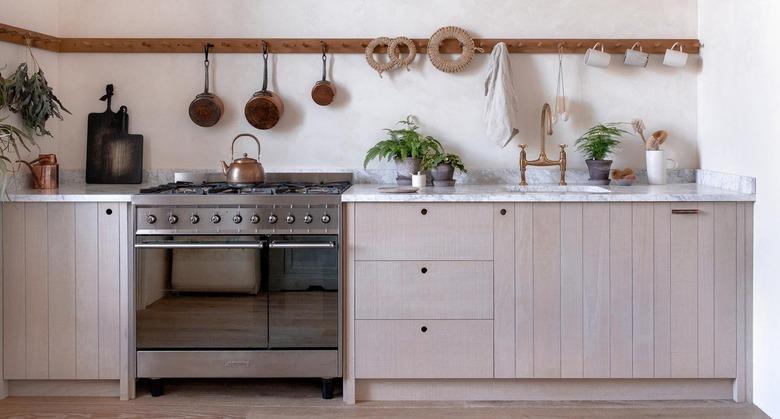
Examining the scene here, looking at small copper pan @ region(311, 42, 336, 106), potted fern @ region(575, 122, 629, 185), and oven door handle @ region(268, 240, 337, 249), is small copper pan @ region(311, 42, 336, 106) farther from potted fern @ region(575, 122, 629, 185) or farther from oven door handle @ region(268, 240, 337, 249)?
potted fern @ region(575, 122, 629, 185)

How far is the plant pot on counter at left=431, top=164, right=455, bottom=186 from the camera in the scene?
377 cm

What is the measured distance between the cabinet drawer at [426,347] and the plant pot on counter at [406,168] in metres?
0.78

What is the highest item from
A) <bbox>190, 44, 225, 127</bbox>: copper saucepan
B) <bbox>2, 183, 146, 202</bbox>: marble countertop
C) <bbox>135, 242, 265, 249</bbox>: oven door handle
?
<bbox>190, 44, 225, 127</bbox>: copper saucepan

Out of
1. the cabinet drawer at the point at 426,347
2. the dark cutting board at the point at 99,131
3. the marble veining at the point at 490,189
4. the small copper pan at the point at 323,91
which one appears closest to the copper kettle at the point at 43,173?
the marble veining at the point at 490,189

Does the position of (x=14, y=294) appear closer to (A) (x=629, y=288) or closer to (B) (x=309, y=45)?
(B) (x=309, y=45)

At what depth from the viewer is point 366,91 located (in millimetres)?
3992

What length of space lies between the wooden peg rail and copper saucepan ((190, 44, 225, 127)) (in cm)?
12

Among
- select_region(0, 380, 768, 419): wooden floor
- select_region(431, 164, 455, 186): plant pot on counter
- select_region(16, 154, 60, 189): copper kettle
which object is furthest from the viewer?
select_region(431, 164, 455, 186): plant pot on counter

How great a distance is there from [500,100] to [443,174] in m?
0.44

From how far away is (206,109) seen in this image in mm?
3922

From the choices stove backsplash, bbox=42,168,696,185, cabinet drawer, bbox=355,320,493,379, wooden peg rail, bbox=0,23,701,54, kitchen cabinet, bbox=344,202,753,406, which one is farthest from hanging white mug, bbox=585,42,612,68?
cabinet drawer, bbox=355,320,493,379

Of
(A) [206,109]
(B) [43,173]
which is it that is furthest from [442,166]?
(B) [43,173]

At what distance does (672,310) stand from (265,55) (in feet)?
7.13

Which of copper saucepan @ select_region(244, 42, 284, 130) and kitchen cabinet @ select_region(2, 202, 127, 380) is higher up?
copper saucepan @ select_region(244, 42, 284, 130)
